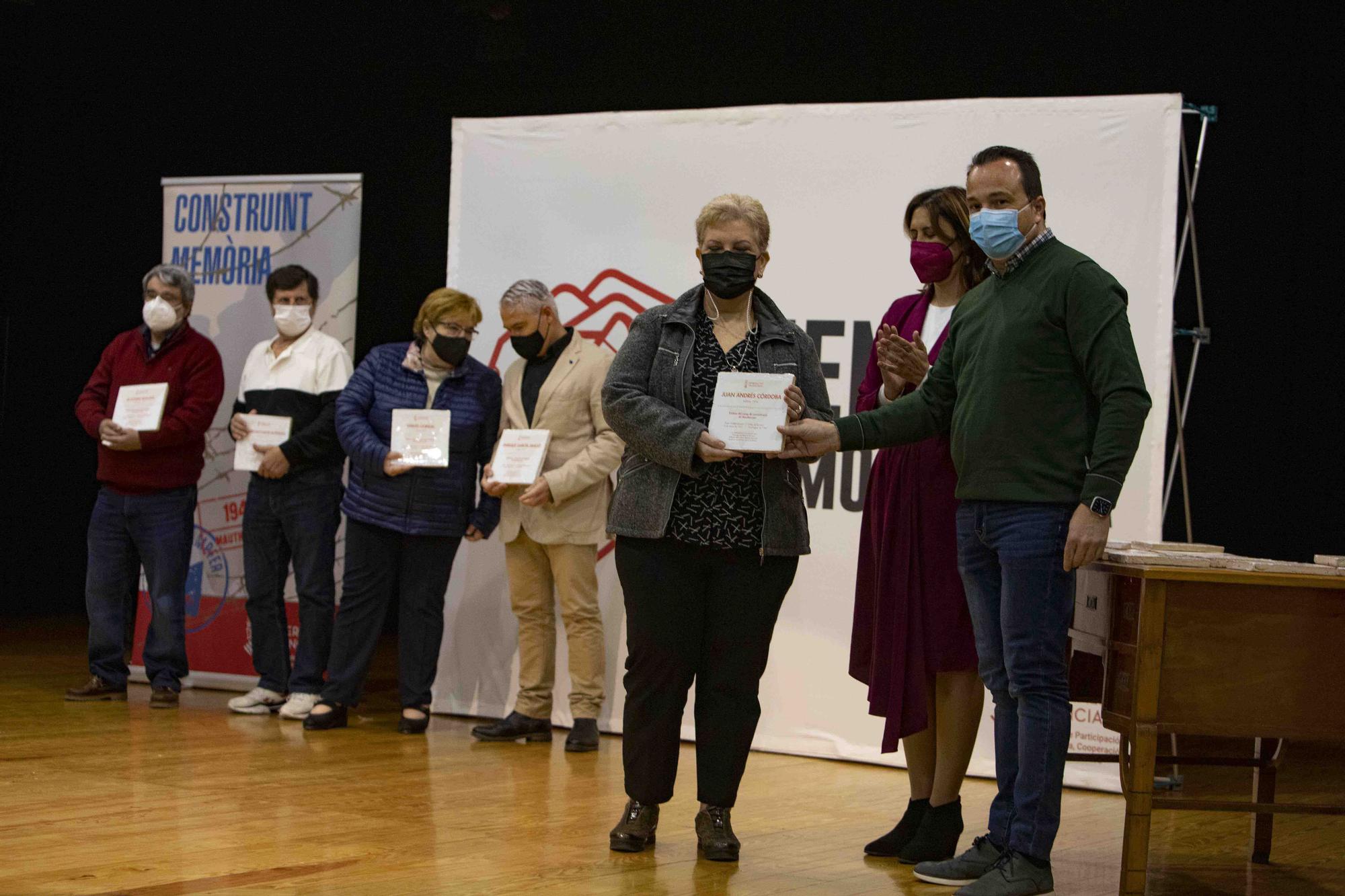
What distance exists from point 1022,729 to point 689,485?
88cm

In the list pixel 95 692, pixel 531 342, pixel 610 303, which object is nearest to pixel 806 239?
pixel 610 303

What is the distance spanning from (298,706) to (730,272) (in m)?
2.84

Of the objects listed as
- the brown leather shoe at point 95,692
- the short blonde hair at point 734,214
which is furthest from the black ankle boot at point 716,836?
the brown leather shoe at point 95,692

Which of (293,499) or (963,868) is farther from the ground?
(293,499)

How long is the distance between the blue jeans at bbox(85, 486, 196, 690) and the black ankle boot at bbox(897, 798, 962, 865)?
10.5 feet

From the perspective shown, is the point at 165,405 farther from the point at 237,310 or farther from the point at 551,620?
the point at 551,620

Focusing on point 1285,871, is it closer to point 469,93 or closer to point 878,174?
point 878,174

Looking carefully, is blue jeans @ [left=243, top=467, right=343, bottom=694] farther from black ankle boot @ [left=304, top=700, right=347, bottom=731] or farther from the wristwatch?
the wristwatch

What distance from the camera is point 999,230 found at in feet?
9.46

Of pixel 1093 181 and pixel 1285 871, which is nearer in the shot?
pixel 1285 871

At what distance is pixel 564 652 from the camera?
529 cm

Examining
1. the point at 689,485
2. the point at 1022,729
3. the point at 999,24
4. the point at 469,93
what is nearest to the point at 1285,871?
the point at 1022,729

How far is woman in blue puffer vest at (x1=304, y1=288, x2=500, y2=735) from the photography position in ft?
16.3

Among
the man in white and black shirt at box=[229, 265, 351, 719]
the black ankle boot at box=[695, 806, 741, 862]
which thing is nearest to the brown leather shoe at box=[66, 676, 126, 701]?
the man in white and black shirt at box=[229, 265, 351, 719]
